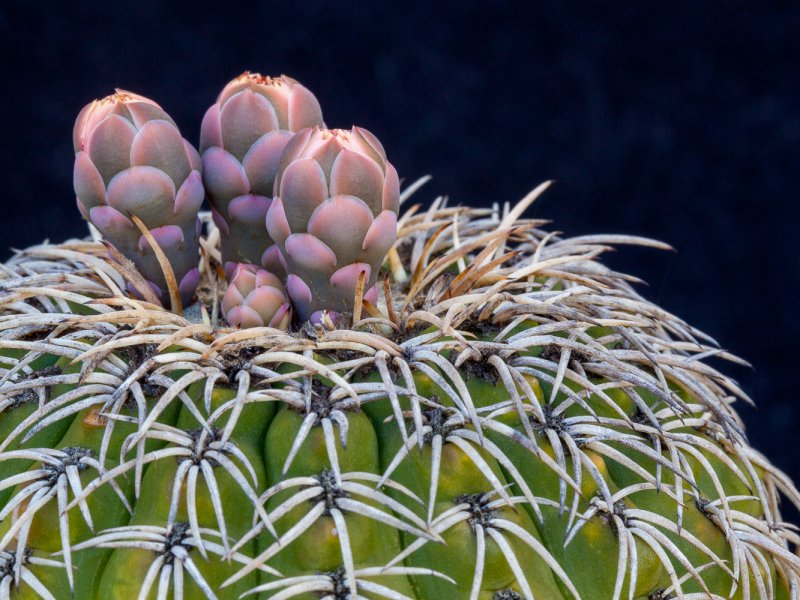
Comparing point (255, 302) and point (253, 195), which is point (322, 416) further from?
point (253, 195)

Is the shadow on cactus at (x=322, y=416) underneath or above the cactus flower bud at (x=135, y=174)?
underneath

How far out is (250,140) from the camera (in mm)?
841

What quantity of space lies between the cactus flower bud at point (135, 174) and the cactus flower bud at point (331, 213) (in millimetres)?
85

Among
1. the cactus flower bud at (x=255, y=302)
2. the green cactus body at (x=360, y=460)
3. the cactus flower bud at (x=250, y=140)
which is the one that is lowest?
the green cactus body at (x=360, y=460)

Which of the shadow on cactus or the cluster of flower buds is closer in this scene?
the shadow on cactus

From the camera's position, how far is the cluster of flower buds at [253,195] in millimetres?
743

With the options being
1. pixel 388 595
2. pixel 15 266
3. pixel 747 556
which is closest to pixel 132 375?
pixel 388 595

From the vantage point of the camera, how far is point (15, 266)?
0.93 m

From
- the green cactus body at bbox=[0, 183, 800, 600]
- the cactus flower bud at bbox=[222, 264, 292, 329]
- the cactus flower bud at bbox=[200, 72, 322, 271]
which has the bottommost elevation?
the green cactus body at bbox=[0, 183, 800, 600]

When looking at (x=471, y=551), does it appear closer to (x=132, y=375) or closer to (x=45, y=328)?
(x=132, y=375)

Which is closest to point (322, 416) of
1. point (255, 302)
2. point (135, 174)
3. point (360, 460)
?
point (360, 460)

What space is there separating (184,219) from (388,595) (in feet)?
1.18

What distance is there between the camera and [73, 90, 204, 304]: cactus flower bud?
2.53 feet

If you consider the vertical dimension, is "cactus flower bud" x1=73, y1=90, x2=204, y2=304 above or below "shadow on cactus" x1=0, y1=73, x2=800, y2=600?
above
